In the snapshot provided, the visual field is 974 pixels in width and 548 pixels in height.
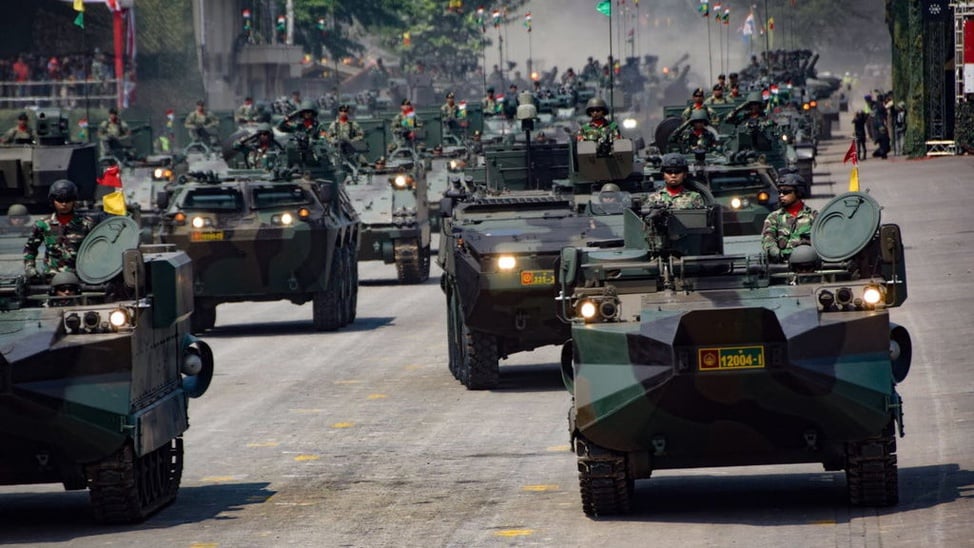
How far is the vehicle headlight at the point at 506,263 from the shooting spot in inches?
771

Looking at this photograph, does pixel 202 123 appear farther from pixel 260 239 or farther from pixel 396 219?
pixel 260 239

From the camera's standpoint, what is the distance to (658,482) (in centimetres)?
1445

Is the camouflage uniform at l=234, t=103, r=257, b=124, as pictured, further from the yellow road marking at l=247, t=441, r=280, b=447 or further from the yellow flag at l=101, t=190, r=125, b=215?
the yellow road marking at l=247, t=441, r=280, b=447

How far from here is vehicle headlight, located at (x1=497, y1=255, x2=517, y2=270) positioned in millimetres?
19578

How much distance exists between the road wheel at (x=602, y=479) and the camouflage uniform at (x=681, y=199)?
8.86ft

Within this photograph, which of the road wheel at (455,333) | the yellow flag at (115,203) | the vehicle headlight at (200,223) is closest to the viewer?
the yellow flag at (115,203)

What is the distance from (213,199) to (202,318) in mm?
1785

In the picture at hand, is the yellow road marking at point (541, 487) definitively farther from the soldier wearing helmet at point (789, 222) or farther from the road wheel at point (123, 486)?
the road wheel at point (123, 486)

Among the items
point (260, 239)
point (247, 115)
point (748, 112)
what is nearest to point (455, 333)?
point (260, 239)

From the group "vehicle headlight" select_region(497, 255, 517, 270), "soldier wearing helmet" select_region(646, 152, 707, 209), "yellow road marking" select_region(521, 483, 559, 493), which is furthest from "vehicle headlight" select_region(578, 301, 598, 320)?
"vehicle headlight" select_region(497, 255, 517, 270)

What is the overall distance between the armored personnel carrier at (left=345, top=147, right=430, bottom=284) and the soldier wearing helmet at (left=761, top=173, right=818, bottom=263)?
19295 millimetres

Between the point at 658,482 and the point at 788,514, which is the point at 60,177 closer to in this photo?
the point at 658,482

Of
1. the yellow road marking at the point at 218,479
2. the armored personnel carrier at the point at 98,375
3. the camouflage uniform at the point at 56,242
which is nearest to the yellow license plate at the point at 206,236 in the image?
the yellow road marking at the point at 218,479

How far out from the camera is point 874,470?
40.7 ft
